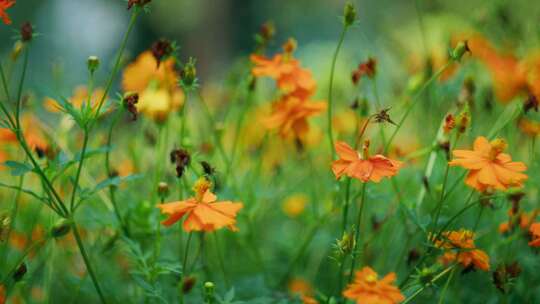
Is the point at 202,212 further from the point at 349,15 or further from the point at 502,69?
the point at 502,69

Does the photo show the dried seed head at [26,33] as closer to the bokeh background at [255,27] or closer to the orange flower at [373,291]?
the bokeh background at [255,27]

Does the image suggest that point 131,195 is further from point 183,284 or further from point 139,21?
point 139,21

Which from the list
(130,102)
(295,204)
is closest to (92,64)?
(130,102)

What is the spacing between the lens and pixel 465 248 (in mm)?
844

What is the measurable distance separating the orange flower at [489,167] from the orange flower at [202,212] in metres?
0.29

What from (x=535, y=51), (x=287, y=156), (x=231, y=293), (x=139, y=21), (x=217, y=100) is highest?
(x=139, y=21)

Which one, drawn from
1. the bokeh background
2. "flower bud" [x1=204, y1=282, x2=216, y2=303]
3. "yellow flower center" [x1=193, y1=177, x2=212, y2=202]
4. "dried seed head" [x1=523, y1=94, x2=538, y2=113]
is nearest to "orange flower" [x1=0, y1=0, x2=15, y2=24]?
the bokeh background

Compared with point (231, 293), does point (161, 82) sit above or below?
above

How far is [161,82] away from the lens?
1292mm

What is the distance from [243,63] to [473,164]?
0.85 m

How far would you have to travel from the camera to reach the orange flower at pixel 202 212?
2.52 feet

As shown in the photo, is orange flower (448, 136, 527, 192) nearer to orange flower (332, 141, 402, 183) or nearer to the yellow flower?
orange flower (332, 141, 402, 183)

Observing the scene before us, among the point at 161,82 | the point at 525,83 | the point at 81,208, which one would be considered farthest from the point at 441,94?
the point at 81,208

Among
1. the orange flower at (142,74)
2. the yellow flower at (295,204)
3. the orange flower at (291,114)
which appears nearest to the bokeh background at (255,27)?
the orange flower at (142,74)
